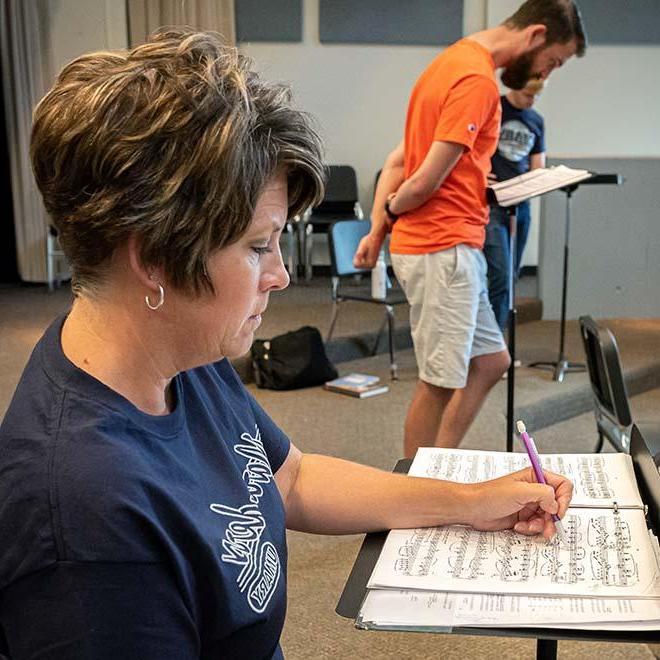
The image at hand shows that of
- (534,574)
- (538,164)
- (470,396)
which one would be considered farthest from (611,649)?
(538,164)

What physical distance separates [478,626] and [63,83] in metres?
0.66

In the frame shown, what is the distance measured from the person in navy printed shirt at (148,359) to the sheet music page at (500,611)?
125mm

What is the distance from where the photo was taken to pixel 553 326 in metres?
5.66

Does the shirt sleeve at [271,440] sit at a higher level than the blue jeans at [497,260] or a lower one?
higher

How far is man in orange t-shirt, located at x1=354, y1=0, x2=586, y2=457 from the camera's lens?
2.34 meters

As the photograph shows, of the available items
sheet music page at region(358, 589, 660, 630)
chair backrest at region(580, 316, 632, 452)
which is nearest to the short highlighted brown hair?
sheet music page at region(358, 589, 660, 630)

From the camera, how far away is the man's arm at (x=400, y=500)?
108cm

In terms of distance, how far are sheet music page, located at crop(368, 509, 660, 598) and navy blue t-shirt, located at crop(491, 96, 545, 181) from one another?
3.28 metres

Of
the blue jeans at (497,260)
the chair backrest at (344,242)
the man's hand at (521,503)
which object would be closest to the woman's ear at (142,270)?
the man's hand at (521,503)

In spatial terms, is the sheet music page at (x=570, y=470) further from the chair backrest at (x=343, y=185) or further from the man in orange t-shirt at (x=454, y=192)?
the chair backrest at (x=343, y=185)

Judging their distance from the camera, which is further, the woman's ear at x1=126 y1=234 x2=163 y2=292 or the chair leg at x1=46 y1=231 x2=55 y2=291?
the chair leg at x1=46 y1=231 x2=55 y2=291

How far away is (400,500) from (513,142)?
11.1ft

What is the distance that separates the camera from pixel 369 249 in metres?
2.62

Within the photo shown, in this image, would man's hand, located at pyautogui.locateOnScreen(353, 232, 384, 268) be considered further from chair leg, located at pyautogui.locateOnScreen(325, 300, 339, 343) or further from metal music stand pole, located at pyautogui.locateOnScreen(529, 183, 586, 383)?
chair leg, located at pyautogui.locateOnScreen(325, 300, 339, 343)
